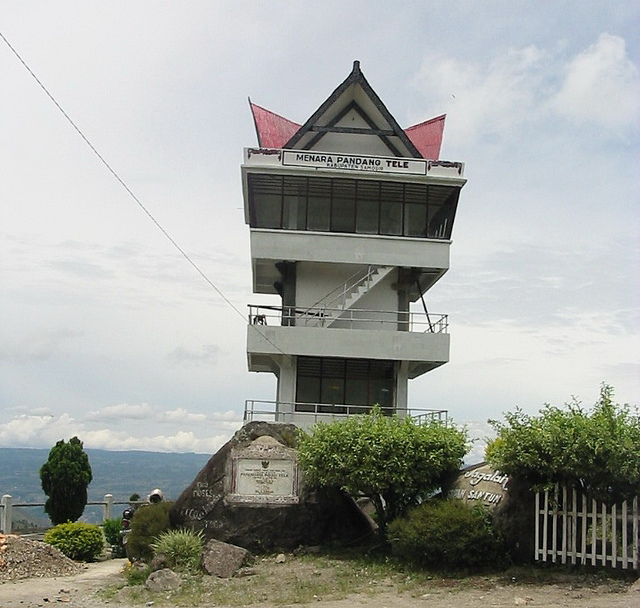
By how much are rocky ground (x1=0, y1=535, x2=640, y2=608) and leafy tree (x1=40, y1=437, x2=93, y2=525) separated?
342 inches

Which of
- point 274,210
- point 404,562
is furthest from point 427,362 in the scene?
point 404,562

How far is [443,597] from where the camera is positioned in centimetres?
1573

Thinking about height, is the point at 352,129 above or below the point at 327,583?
above

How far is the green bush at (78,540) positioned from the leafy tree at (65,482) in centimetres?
423

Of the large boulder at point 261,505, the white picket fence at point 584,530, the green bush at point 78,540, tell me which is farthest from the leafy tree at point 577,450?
the green bush at point 78,540

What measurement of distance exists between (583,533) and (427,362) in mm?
15246

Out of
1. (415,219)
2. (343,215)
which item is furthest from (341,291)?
(415,219)

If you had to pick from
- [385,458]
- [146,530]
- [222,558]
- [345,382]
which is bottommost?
[222,558]

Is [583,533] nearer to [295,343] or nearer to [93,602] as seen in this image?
[93,602]

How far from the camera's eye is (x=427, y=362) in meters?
31.7

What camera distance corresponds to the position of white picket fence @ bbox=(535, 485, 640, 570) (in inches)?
642

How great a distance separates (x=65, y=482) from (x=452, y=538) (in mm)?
16803

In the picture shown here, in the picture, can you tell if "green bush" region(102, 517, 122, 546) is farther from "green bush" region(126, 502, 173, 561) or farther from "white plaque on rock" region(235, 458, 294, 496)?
"white plaque on rock" region(235, 458, 294, 496)

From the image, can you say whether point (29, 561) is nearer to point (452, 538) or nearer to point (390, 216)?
point (452, 538)
